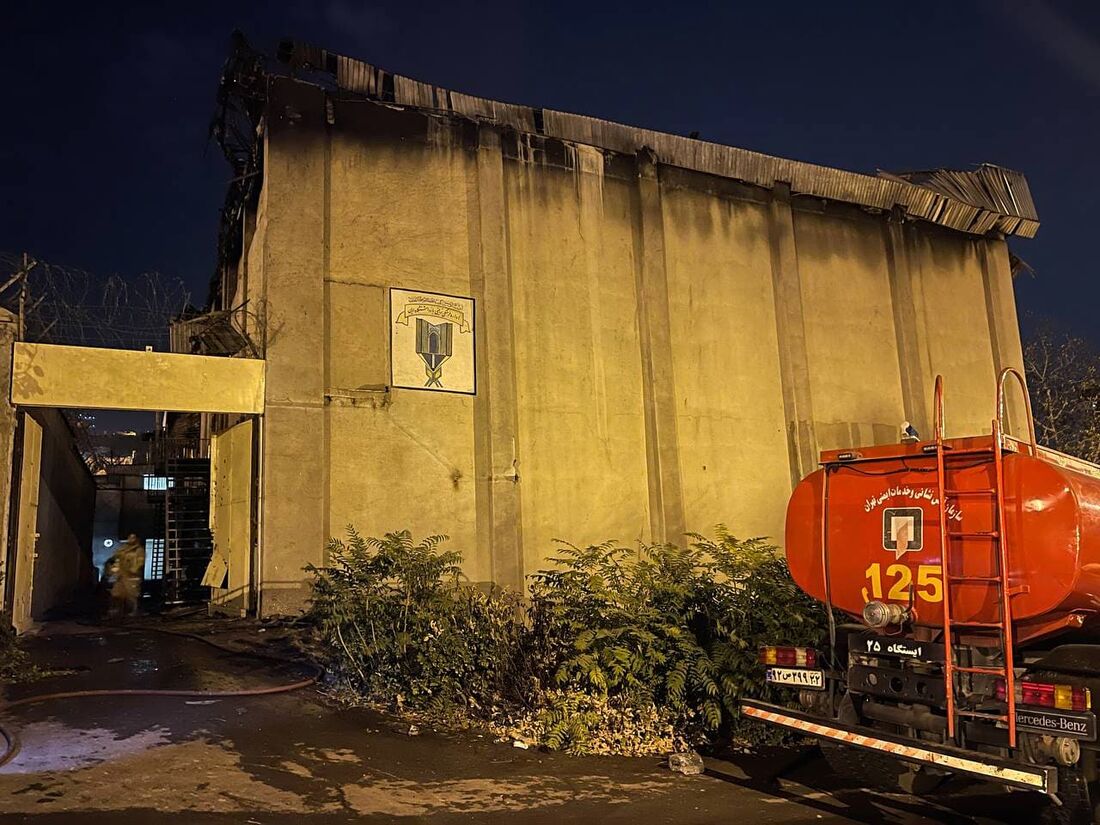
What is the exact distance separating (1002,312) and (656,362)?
11.3 m

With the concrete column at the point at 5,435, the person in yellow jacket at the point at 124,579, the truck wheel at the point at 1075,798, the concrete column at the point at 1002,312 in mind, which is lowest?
the truck wheel at the point at 1075,798

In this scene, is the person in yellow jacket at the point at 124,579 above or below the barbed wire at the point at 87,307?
below

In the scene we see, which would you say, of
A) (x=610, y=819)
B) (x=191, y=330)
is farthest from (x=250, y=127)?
(x=610, y=819)

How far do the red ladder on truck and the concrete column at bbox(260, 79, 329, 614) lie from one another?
1006 centimetres

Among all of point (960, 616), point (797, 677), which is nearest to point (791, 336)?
point (797, 677)

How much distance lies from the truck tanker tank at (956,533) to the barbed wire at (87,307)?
10.3m

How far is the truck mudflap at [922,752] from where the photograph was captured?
4.45 m

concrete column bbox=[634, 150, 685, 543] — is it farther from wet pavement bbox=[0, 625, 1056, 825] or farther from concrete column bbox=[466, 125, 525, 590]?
wet pavement bbox=[0, 625, 1056, 825]

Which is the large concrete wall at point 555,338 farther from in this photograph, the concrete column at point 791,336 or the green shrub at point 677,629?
the green shrub at point 677,629

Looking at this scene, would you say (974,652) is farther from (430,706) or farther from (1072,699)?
(430,706)

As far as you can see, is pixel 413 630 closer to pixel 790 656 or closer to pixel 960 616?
pixel 790 656

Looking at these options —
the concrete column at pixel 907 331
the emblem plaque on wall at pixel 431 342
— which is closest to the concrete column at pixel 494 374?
the emblem plaque on wall at pixel 431 342

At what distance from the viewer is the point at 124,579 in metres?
14.7

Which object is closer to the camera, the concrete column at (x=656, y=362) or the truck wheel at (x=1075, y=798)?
the truck wheel at (x=1075, y=798)
